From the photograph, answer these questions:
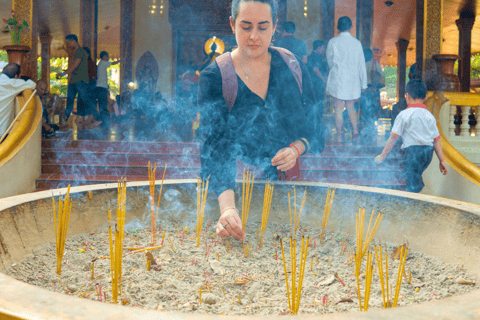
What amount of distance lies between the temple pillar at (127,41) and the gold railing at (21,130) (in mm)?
4705

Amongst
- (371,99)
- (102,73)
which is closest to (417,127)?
(371,99)

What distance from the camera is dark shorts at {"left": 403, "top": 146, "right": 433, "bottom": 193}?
3467 mm

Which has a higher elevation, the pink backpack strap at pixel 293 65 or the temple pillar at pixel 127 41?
the temple pillar at pixel 127 41

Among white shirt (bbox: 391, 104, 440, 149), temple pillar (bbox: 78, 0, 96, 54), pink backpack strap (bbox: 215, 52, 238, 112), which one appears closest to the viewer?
pink backpack strap (bbox: 215, 52, 238, 112)

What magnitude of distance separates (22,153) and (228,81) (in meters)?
3.34

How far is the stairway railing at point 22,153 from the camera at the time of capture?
4.01 metres

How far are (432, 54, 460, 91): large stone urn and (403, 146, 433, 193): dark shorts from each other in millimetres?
1718

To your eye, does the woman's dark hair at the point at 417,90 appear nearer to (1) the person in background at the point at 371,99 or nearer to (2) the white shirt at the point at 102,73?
(1) the person in background at the point at 371,99

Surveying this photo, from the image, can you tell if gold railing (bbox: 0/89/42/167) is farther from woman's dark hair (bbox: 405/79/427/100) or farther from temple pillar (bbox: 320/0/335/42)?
temple pillar (bbox: 320/0/335/42)

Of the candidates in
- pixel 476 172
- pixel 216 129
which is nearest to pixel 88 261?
pixel 216 129

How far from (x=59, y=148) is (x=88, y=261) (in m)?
4.21

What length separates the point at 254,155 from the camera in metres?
1.92

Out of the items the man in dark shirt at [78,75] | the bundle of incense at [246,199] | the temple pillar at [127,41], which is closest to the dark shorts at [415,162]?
the bundle of incense at [246,199]

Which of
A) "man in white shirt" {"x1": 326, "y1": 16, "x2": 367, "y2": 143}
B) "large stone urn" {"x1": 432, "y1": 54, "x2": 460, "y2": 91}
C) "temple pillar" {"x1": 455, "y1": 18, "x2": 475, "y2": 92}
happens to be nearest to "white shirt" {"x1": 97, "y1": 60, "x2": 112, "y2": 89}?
"man in white shirt" {"x1": 326, "y1": 16, "x2": 367, "y2": 143}
